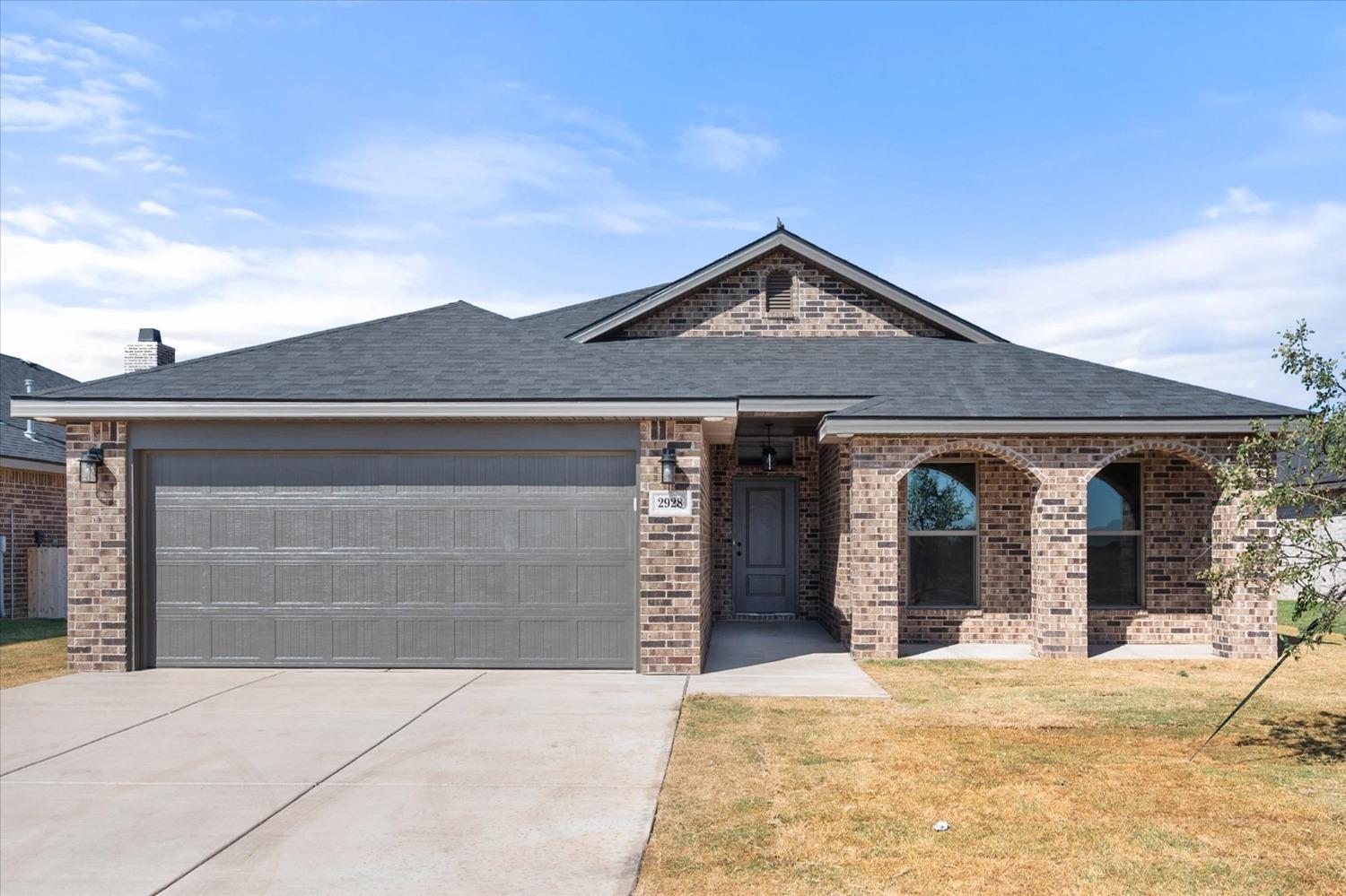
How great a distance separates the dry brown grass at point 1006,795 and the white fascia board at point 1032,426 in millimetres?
3093

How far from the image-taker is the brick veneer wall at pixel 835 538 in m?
12.3

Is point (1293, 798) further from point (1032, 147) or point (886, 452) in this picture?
point (1032, 147)

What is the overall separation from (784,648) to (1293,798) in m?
6.90

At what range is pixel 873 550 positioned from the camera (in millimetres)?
11422

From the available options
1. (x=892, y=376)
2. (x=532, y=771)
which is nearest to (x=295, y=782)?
(x=532, y=771)

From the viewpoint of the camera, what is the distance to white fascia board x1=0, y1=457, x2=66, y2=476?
56.1 ft

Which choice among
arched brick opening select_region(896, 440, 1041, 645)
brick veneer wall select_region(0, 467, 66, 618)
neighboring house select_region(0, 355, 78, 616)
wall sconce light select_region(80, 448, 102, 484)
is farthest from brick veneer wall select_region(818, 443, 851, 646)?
brick veneer wall select_region(0, 467, 66, 618)

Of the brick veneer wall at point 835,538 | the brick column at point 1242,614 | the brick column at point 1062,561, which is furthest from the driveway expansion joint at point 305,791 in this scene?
the brick column at point 1242,614

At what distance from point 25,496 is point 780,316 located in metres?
14.3

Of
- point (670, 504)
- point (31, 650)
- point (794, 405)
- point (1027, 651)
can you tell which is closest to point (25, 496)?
point (31, 650)

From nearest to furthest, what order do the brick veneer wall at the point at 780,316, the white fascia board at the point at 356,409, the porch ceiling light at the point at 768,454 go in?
1. the white fascia board at the point at 356,409
2. the porch ceiling light at the point at 768,454
3. the brick veneer wall at the point at 780,316

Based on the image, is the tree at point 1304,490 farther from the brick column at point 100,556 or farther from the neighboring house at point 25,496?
the neighboring house at point 25,496

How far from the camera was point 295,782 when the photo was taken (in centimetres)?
625

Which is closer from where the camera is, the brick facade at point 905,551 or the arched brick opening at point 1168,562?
the brick facade at point 905,551
